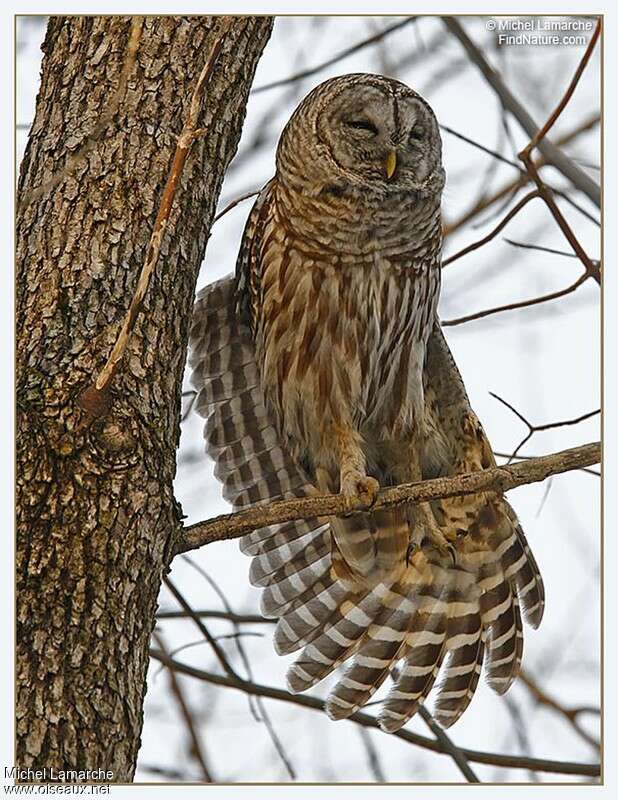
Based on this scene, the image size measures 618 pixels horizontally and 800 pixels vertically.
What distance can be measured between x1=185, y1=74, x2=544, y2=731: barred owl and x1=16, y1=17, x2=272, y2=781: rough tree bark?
38 centimetres

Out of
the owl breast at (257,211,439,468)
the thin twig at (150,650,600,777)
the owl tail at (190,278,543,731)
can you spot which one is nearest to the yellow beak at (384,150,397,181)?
the owl breast at (257,211,439,468)

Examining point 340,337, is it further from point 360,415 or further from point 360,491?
point 360,491

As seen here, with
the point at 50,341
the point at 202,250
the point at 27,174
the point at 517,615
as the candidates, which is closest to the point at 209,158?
the point at 202,250

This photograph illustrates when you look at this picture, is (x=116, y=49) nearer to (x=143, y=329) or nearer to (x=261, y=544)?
(x=143, y=329)

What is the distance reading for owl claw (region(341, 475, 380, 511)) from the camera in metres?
2.48

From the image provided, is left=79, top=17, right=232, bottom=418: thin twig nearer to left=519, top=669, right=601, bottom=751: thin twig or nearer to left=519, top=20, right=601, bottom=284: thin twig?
left=519, top=20, right=601, bottom=284: thin twig

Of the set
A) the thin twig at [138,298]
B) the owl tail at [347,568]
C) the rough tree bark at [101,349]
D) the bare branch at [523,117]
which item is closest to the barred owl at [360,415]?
the owl tail at [347,568]

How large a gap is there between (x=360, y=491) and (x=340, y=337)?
17.0 inches

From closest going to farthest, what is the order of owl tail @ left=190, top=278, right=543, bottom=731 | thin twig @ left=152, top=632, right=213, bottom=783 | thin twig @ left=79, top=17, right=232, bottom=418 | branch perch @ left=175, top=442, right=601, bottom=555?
thin twig @ left=79, top=17, right=232, bottom=418, branch perch @ left=175, top=442, right=601, bottom=555, thin twig @ left=152, top=632, right=213, bottom=783, owl tail @ left=190, top=278, right=543, bottom=731

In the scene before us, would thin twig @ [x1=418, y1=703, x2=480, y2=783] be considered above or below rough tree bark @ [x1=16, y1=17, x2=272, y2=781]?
below

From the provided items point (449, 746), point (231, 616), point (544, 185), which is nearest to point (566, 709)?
point (449, 746)

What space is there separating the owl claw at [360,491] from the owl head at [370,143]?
0.73m

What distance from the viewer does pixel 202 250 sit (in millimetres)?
2443

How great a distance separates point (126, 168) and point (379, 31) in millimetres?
1087
